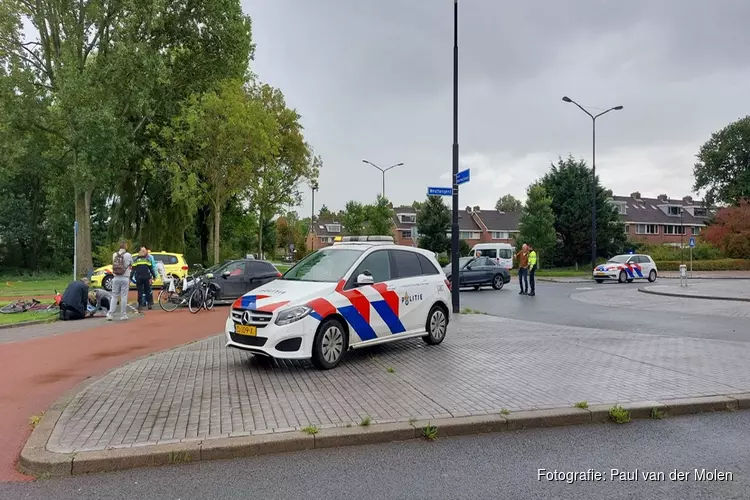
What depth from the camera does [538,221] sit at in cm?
4009

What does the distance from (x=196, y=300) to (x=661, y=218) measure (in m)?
77.2

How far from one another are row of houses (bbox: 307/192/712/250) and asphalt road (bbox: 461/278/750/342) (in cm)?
5386

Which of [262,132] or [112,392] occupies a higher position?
[262,132]

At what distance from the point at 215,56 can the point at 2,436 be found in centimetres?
2809

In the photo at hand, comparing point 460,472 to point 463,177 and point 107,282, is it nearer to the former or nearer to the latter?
point 463,177

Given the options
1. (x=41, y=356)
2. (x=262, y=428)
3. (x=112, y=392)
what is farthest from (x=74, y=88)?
(x=262, y=428)

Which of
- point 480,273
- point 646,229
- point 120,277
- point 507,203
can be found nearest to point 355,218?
point 480,273

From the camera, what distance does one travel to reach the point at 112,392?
589cm

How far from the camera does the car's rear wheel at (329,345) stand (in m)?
6.81

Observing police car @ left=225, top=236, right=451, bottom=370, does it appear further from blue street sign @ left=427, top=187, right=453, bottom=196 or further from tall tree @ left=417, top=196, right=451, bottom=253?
tall tree @ left=417, top=196, right=451, bottom=253

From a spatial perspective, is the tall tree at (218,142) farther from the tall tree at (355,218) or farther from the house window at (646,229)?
the house window at (646,229)

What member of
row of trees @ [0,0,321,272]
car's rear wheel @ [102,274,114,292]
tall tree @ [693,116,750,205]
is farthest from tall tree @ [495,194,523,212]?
car's rear wheel @ [102,274,114,292]

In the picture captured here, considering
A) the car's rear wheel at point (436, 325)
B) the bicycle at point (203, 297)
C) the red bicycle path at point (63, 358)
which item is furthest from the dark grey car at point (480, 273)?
the car's rear wheel at point (436, 325)

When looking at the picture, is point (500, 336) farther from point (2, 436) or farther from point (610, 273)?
point (610, 273)
